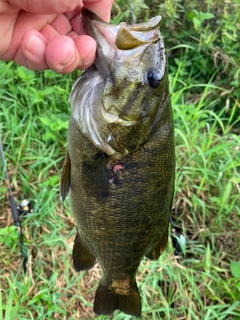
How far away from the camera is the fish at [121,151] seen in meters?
1.45

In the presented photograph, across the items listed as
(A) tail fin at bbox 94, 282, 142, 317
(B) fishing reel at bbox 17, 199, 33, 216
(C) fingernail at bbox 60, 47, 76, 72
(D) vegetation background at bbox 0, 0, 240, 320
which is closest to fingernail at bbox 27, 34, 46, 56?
(C) fingernail at bbox 60, 47, 76, 72

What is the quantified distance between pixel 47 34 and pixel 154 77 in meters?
0.44

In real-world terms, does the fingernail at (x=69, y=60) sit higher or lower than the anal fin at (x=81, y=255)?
higher

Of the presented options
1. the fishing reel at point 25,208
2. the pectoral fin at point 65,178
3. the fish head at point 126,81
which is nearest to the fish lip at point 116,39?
the fish head at point 126,81

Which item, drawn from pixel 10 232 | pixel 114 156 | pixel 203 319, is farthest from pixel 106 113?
pixel 203 319

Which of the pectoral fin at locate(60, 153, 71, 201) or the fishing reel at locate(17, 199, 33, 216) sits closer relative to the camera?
the pectoral fin at locate(60, 153, 71, 201)

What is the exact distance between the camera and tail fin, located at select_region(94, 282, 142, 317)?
2.04 meters

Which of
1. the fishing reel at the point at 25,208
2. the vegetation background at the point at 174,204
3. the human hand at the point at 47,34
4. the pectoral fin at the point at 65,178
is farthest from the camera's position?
the fishing reel at the point at 25,208

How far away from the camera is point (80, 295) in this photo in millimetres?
2707

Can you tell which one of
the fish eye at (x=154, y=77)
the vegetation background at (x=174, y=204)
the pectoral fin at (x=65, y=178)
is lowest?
the vegetation background at (x=174, y=204)

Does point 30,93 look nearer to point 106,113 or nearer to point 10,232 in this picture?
point 10,232

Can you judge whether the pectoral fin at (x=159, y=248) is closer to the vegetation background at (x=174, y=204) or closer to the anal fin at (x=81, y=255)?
the anal fin at (x=81, y=255)

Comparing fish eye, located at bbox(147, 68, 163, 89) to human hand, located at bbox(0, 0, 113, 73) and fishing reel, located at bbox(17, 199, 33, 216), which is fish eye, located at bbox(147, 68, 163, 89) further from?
fishing reel, located at bbox(17, 199, 33, 216)

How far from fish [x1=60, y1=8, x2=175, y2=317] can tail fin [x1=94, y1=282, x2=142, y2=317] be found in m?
0.06
